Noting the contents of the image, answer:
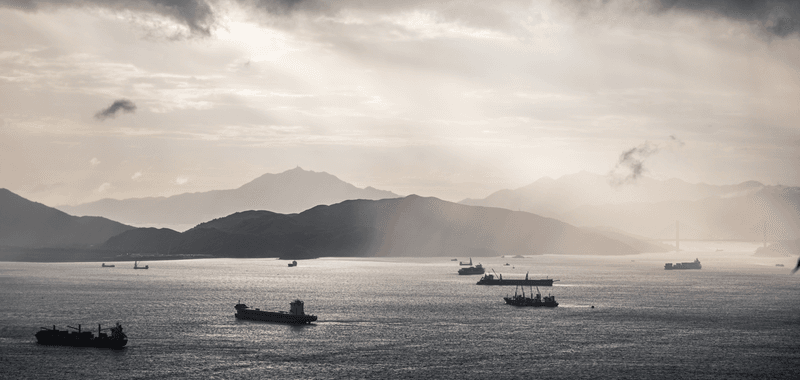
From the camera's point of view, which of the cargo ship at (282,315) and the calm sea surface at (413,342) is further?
the cargo ship at (282,315)

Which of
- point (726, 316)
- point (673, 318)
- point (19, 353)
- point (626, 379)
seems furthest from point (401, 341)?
point (726, 316)

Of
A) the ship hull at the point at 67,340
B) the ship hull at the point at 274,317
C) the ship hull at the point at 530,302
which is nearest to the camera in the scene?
the ship hull at the point at 67,340

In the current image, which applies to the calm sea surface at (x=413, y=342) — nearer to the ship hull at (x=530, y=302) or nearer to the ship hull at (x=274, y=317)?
the ship hull at (x=274, y=317)

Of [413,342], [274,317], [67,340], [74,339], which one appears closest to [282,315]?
[274,317]

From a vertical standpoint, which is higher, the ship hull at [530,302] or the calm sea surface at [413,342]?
the ship hull at [530,302]

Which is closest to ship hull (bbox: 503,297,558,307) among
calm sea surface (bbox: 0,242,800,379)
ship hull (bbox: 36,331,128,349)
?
calm sea surface (bbox: 0,242,800,379)

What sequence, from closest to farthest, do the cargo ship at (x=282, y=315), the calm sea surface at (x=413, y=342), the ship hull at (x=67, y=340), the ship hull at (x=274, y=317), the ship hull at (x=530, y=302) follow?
the calm sea surface at (x=413, y=342)
the ship hull at (x=67, y=340)
the ship hull at (x=274, y=317)
the cargo ship at (x=282, y=315)
the ship hull at (x=530, y=302)

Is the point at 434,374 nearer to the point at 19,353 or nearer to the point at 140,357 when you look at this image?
the point at 140,357

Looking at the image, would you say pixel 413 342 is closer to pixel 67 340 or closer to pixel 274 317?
pixel 274 317

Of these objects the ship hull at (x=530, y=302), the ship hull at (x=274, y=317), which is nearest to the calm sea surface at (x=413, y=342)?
the ship hull at (x=274, y=317)
